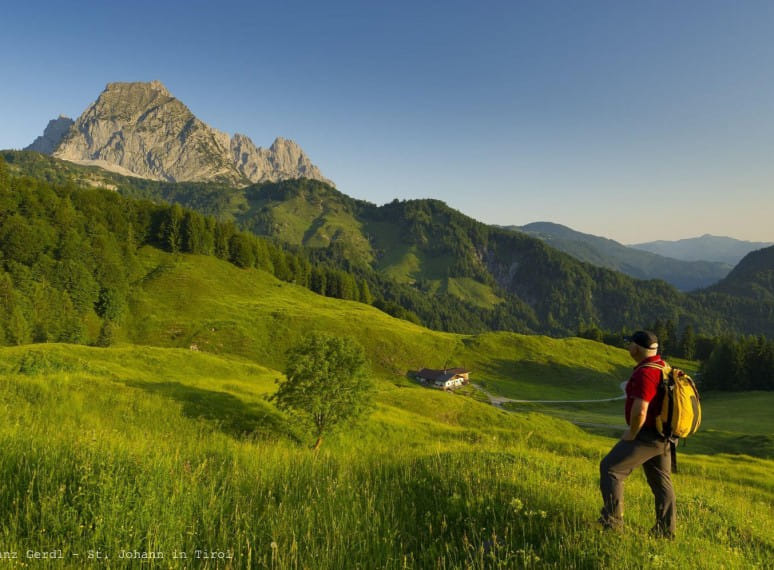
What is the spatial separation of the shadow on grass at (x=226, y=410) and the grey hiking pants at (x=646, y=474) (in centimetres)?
Result: 2445

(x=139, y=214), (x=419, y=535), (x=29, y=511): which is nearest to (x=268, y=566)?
(x=419, y=535)

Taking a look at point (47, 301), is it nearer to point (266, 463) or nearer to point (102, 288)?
point (102, 288)

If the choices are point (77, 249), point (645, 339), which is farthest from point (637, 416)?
point (77, 249)

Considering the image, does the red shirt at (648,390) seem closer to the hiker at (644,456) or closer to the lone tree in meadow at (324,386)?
the hiker at (644,456)

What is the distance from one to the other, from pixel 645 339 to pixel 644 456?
2115 mm

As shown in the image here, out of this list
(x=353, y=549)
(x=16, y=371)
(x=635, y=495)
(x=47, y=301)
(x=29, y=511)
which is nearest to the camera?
(x=29, y=511)

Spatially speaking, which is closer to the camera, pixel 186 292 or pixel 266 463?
pixel 266 463

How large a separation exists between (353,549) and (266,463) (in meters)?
3.33

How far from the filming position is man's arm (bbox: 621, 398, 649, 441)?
6324 mm

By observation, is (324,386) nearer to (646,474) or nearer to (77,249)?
(646,474)

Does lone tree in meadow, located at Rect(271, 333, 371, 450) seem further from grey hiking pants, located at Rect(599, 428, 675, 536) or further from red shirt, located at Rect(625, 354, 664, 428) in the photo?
red shirt, located at Rect(625, 354, 664, 428)

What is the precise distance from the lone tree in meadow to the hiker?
24.5 m

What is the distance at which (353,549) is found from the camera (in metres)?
4.71

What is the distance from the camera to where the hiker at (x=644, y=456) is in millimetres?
6234
